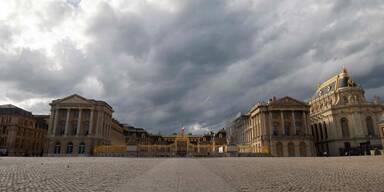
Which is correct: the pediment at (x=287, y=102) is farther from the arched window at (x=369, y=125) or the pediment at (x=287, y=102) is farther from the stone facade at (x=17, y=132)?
the stone facade at (x=17, y=132)

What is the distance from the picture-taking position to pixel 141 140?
136 meters

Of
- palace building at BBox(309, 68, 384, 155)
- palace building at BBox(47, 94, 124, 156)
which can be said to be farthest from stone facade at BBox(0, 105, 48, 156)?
palace building at BBox(309, 68, 384, 155)

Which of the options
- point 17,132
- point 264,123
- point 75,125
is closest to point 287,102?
point 264,123

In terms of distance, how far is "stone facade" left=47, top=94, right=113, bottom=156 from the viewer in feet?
263

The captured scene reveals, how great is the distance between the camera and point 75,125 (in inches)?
3314

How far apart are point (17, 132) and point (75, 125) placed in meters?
18.5

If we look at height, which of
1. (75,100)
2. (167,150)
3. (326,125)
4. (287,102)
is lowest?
(167,150)

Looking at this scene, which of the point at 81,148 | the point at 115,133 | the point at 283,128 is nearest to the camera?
the point at 81,148

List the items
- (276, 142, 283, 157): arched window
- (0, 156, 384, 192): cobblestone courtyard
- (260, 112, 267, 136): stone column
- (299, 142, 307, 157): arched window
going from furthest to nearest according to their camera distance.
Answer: (260, 112, 267, 136): stone column < (299, 142, 307, 157): arched window < (276, 142, 283, 157): arched window < (0, 156, 384, 192): cobblestone courtyard

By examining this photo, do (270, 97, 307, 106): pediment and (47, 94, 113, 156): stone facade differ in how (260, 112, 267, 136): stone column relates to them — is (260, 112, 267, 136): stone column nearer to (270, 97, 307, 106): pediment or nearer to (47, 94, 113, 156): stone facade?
(270, 97, 307, 106): pediment

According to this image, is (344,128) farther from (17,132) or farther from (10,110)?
(10,110)

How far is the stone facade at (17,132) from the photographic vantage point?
83312 millimetres

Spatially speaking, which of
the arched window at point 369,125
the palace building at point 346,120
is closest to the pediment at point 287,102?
the palace building at point 346,120

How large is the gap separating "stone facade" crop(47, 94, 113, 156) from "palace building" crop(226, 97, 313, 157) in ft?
146
